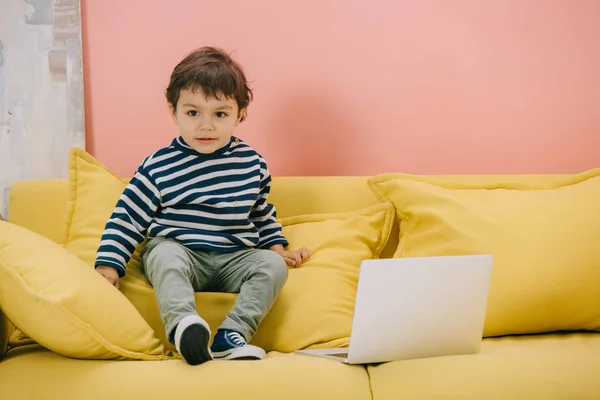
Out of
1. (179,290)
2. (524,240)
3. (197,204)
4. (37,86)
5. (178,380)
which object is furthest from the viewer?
(37,86)

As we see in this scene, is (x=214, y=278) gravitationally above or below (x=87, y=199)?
below

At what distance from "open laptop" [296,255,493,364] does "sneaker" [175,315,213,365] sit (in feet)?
0.77

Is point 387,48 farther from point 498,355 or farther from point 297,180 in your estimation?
point 498,355

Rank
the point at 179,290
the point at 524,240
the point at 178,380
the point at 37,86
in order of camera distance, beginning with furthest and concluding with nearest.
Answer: the point at 37,86 < the point at 524,240 < the point at 179,290 < the point at 178,380

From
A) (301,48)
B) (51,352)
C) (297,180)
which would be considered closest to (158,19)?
(301,48)

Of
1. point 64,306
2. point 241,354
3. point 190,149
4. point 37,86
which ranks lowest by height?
point 241,354

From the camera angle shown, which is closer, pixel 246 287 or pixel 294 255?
pixel 246 287

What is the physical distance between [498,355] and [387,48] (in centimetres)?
105

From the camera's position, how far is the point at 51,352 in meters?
1.10

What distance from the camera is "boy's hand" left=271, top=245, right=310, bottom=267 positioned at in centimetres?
145

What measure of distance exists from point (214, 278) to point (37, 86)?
0.83 meters

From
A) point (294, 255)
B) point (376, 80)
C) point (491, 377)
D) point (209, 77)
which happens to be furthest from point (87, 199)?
point (491, 377)

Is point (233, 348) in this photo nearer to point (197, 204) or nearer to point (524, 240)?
point (197, 204)

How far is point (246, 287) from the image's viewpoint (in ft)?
4.29
